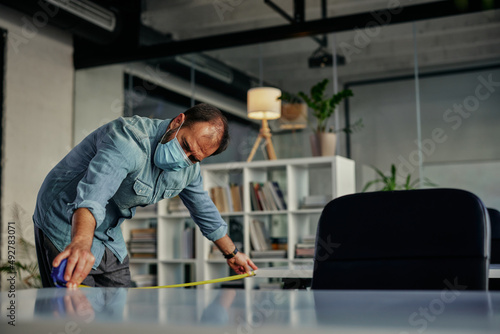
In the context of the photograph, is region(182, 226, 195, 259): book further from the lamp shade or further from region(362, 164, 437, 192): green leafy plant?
region(362, 164, 437, 192): green leafy plant

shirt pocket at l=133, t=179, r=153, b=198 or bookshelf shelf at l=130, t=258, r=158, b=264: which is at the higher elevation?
shirt pocket at l=133, t=179, r=153, b=198

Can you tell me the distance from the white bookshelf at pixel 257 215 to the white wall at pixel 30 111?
1.31 metres

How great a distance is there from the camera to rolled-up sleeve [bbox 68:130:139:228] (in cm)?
155

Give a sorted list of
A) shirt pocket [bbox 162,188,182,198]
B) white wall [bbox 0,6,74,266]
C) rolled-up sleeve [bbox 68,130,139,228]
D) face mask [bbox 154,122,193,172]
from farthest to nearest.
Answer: white wall [bbox 0,6,74,266] < shirt pocket [bbox 162,188,182,198] < face mask [bbox 154,122,193,172] < rolled-up sleeve [bbox 68,130,139,228]

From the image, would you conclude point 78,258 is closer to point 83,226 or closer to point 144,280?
point 83,226

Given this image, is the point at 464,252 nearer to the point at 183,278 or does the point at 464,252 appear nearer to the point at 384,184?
the point at 384,184

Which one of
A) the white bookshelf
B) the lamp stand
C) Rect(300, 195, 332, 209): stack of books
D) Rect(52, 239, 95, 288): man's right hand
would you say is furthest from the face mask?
the lamp stand

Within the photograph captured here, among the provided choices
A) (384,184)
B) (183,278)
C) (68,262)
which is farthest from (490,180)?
(68,262)

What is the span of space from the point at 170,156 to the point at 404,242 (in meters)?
0.85

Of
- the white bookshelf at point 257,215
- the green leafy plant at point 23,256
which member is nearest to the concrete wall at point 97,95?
the green leafy plant at point 23,256

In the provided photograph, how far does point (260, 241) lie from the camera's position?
17.4 feet

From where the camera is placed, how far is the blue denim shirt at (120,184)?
185 cm

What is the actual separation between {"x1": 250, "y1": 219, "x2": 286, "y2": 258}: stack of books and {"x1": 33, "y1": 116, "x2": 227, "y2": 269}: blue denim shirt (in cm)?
296

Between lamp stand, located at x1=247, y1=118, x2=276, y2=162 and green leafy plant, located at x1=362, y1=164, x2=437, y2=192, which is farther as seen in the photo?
lamp stand, located at x1=247, y1=118, x2=276, y2=162
